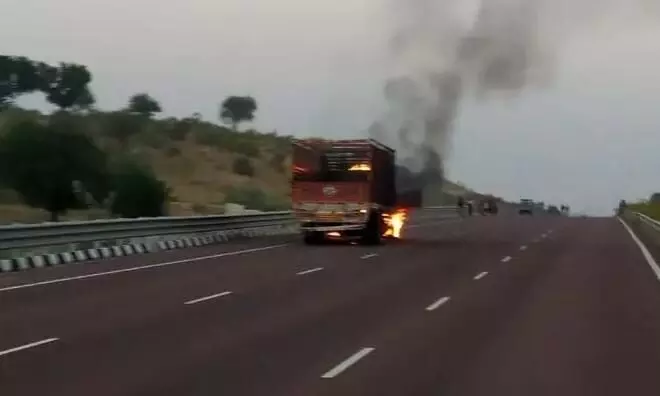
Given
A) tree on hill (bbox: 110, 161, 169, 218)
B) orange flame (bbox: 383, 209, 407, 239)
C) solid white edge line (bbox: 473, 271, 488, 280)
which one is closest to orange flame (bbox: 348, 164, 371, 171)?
orange flame (bbox: 383, 209, 407, 239)

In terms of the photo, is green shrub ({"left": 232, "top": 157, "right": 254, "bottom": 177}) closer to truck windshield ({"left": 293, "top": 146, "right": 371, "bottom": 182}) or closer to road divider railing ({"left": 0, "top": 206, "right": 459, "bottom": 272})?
road divider railing ({"left": 0, "top": 206, "right": 459, "bottom": 272})

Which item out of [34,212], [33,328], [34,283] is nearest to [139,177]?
[34,212]

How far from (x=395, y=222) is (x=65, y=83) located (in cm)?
7723

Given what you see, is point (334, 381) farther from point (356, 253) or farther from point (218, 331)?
point (356, 253)

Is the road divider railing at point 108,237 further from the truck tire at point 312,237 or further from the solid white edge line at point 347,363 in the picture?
the solid white edge line at point 347,363

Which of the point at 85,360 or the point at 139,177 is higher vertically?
the point at 139,177

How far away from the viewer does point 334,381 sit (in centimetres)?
1091

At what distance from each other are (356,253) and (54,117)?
52582 millimetres

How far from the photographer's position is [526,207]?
11594cm

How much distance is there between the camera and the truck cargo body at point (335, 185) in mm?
38562

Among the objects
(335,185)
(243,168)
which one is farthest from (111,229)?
(243,168)

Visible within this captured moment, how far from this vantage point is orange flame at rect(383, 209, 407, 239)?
142 ft

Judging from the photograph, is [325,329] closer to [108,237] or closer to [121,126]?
[108,237]

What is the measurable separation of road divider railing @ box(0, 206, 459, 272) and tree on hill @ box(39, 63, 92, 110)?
243ft
